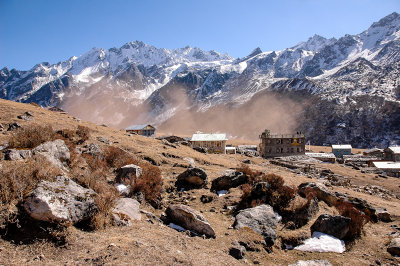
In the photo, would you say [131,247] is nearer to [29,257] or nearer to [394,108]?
[29,257]

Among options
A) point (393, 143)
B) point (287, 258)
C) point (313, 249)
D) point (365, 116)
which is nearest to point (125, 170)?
point (287, 258)

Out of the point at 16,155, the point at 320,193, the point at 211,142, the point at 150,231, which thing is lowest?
the point at 320,193

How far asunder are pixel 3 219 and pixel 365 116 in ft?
513

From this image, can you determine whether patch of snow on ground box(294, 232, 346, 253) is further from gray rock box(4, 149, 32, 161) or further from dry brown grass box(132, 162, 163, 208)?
gray rock box(4, 149, 32, 161)

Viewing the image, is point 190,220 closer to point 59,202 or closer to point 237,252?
point 237,252

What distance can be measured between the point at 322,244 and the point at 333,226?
1.13 meters

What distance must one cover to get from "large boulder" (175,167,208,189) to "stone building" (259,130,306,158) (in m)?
58.3

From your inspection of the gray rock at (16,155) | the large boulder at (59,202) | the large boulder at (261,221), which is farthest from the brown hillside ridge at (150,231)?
the gray rock at (16,155)

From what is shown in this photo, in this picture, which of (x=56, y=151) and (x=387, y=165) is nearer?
(x=56, y=151)

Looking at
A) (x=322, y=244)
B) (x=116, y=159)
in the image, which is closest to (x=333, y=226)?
(x=322, y=244)

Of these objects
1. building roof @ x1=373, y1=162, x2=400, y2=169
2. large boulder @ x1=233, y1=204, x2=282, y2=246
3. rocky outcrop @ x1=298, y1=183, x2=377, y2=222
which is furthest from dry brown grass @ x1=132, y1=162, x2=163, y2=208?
building roof @ x1=373, y1=162, x2=400, y2=169

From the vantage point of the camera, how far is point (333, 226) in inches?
396

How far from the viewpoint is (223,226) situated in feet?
32.4

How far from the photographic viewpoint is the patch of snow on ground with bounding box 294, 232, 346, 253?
918 centimetres
